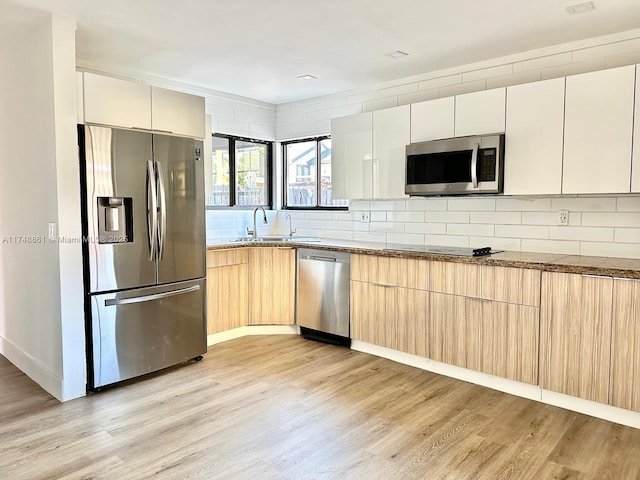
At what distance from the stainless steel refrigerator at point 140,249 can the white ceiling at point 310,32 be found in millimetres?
711

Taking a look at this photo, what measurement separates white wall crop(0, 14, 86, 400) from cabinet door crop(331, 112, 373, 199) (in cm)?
223

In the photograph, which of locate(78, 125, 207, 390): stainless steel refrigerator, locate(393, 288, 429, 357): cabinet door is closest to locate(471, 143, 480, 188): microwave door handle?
locate(393, 288, 429, 357): cabinet door

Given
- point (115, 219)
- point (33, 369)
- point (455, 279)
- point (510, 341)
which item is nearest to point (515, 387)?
point (510, 341)

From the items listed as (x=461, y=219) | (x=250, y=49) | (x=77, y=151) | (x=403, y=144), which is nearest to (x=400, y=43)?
(x=403, y=144)

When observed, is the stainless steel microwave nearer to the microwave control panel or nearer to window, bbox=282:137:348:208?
the microwave control panel

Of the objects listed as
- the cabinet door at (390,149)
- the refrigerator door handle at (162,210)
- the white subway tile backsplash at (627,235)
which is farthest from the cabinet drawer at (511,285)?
the refrigerator door handle at (162,210)

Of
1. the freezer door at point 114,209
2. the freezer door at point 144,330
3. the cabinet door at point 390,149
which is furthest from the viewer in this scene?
the cabinet door at point 390,149

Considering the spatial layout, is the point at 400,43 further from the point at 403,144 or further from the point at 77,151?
the point at 77,151

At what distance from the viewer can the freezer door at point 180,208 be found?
3.33 metres

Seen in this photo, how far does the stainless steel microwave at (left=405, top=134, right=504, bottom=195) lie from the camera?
3217 millimetres

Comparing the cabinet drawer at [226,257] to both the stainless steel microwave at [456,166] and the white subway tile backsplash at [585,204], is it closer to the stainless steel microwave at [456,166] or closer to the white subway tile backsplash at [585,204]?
the stainless steel microwave at [456,166]

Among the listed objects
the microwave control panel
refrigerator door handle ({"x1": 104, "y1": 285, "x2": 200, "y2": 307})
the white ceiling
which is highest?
the white ceiling

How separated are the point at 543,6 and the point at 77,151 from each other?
2.98 meters

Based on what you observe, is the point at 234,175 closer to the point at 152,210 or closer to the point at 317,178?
the point at 317,178
